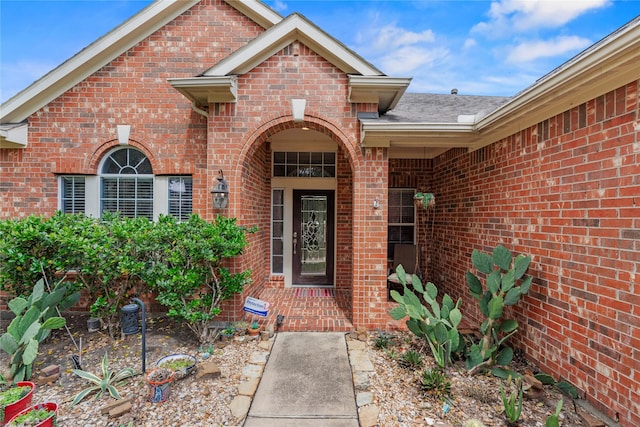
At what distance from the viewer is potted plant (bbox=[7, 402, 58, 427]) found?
2.21 meters

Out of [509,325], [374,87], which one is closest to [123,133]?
[374,87]

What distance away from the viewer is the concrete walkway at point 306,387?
251 centimetres

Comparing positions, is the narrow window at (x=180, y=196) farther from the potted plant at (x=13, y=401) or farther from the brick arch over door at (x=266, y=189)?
the potted plant at (x=13, y=401)

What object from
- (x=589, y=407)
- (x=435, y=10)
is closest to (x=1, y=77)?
(x=435, y=10)

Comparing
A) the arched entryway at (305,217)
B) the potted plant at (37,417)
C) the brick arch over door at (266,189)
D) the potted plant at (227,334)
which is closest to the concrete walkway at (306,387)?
the potted plant at (227,334)

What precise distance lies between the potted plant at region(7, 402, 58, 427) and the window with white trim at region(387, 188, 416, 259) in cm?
570

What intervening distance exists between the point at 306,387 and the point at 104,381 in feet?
6.81

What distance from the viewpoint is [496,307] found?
2.98 metres

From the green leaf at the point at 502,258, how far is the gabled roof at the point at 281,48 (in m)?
2.62

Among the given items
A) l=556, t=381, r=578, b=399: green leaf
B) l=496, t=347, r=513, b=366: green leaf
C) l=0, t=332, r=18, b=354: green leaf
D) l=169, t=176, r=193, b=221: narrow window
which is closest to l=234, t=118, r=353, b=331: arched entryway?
l=169, t=176, r=193, b=221: narrow window

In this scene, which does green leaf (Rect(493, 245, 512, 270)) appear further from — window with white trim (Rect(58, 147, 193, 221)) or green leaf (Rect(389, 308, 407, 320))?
window with white trim (Rect(58, 147, 193, 221))

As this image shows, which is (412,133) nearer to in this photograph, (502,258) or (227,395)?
(502,258)

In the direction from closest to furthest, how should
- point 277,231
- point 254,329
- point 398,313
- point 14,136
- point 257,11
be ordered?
point 398,313 < point 254,329 < point 14,136 < point 257,11 < point 277,231

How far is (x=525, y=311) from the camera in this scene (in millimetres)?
3307
